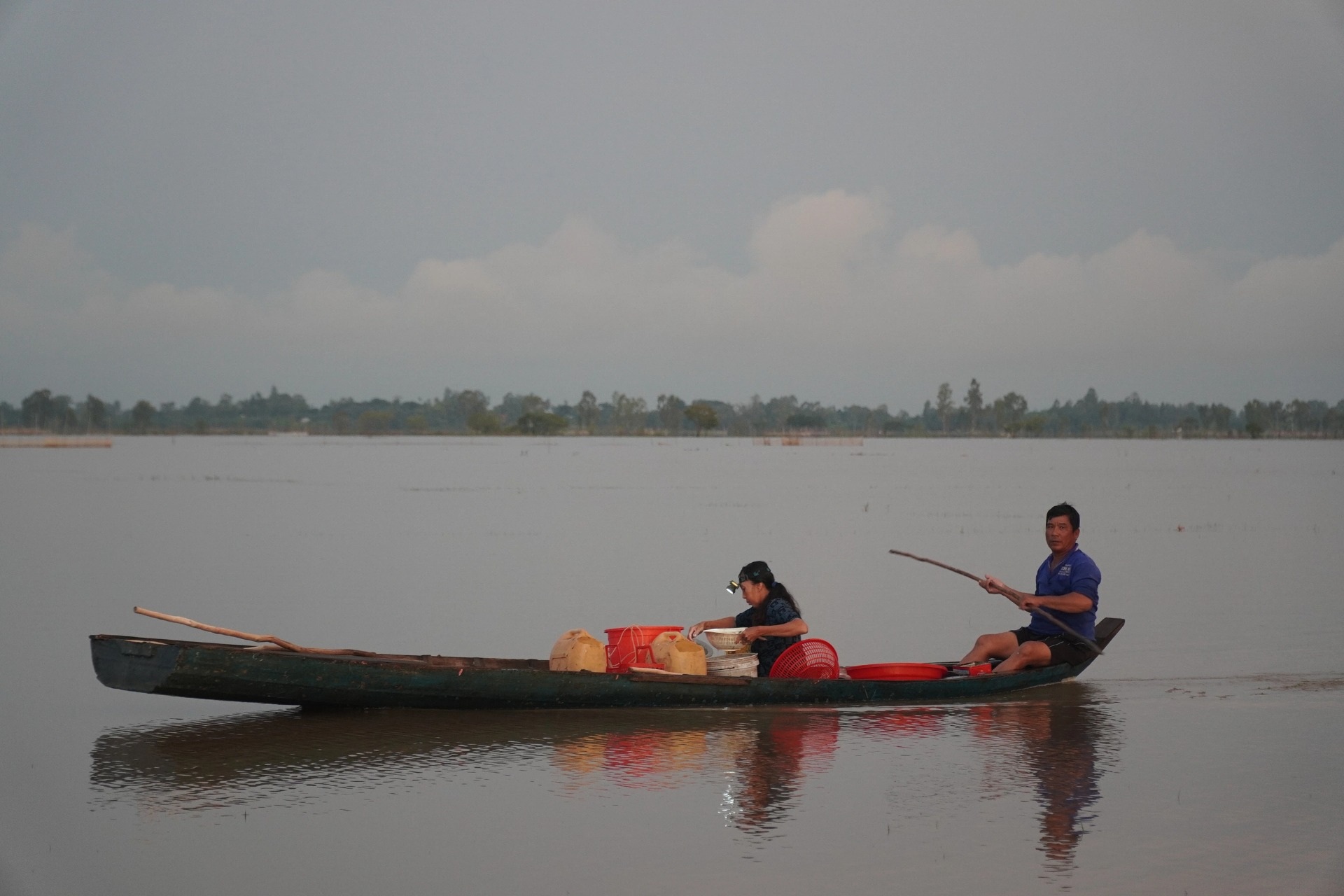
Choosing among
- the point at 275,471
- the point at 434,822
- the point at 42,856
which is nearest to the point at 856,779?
the point at 434,822

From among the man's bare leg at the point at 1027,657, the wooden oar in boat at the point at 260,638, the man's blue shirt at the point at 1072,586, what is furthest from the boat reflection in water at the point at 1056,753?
the wooden oar in boat at the point at 260,638

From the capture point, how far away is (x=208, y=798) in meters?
8.60

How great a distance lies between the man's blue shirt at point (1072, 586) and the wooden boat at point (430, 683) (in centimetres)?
75

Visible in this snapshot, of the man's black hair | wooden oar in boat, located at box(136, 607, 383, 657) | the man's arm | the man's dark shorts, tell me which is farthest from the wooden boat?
the man's black hair

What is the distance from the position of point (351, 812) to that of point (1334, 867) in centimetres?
576

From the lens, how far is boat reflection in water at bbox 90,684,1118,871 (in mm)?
8695

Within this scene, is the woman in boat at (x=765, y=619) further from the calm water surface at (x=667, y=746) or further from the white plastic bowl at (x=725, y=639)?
the calm water surface at (x=667, y=746)

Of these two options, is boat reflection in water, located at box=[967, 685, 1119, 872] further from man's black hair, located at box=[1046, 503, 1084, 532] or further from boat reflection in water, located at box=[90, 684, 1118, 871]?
man's black hair, located at box=[1046, 503, 1084, 532]

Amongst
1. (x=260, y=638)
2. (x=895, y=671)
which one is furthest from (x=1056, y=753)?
(x=260, y=638)

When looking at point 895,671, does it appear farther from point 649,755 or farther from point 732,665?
point 649,755

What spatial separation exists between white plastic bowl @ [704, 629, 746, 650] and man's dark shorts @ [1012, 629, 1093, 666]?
2847 mm

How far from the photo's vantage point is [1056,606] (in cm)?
1158

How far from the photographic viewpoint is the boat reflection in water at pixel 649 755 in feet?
28.5

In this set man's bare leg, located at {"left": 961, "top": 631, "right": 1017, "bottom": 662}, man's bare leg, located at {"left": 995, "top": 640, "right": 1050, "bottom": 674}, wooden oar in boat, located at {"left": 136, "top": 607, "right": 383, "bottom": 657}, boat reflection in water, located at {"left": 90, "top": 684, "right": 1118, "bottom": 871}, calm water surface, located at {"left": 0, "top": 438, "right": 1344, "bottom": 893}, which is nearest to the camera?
calm water surface, located at {"left": 0, "top": 438, "right": 1344, "bottom": 893}
